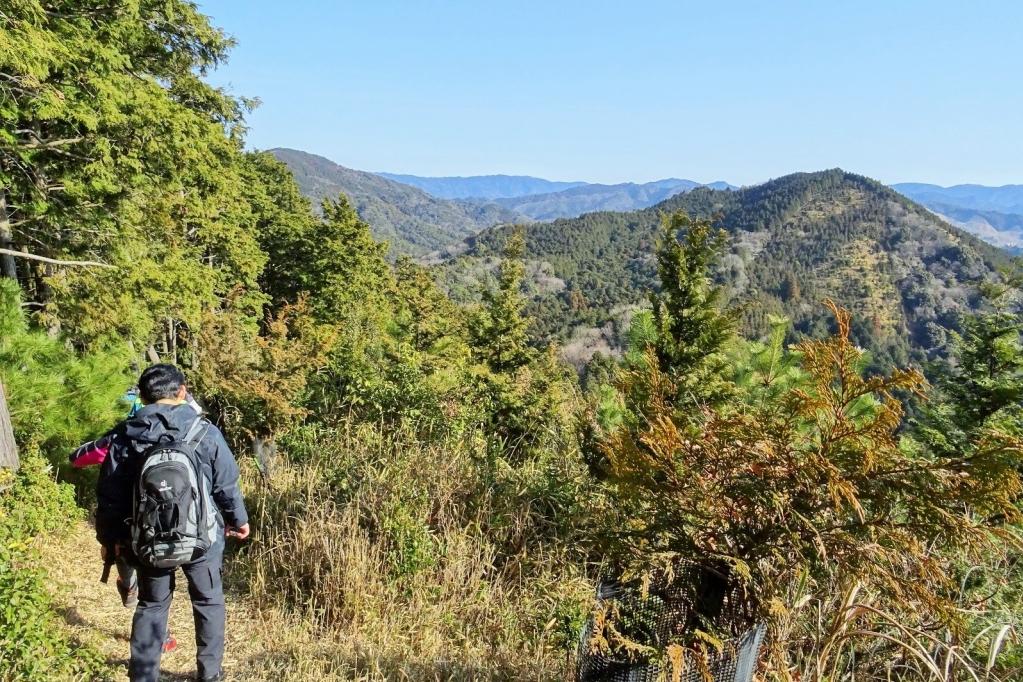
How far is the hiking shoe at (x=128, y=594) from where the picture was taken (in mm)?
2920

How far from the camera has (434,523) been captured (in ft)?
11.6

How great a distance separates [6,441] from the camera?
4.64 m

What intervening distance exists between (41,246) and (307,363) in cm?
507

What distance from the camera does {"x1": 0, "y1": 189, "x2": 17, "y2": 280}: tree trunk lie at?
7809mm

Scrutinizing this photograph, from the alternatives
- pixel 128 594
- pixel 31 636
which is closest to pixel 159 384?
pixel 31 636

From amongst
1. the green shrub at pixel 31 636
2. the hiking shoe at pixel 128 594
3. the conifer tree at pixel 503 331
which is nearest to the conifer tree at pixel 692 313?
the hiking shoe at pixel 128 594

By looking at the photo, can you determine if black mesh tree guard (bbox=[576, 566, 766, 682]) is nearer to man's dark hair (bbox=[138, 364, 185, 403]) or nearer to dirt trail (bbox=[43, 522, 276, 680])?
dirt trail (bbox=[43, 522, 276, 680])

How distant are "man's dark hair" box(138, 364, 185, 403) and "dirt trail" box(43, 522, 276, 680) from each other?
129 centimetres

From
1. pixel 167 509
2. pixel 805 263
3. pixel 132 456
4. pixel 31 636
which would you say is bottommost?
pixel 31 636

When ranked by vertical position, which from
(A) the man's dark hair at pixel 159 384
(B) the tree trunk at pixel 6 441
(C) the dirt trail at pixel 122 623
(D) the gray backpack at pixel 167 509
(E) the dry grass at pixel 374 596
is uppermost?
(A) the man's dark hair at pixel 159 384

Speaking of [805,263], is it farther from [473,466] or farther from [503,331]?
[473,466]

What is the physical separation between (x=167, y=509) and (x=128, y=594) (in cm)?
116

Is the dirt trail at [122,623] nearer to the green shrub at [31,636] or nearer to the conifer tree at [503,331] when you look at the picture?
the green shrub at [31,636]

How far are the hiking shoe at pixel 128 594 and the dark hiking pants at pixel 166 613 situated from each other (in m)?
0.59
